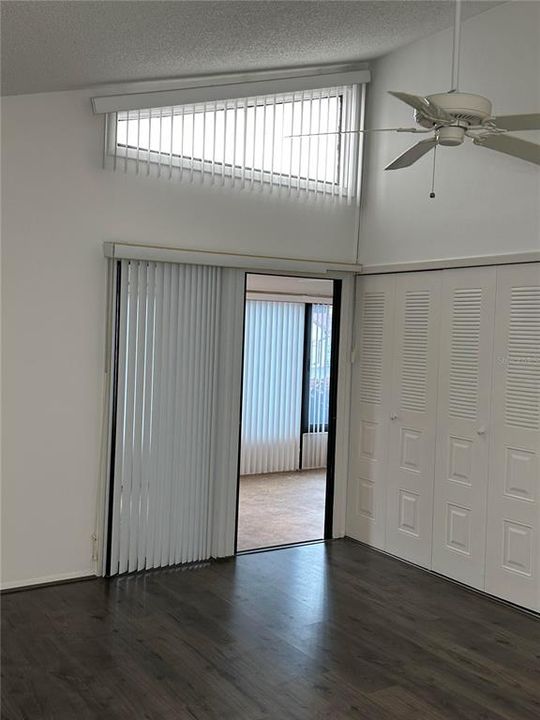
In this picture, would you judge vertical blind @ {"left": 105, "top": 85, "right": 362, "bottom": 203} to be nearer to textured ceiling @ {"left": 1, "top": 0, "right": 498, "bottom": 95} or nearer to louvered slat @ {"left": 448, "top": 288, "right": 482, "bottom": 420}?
textured ceiling @ {"left": 1, "top": 0, "right": 498, "bottom": 95}

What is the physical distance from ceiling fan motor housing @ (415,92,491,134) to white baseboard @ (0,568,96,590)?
3217mm

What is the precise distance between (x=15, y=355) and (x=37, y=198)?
0.89 meters

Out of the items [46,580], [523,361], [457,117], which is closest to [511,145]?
[457,117]

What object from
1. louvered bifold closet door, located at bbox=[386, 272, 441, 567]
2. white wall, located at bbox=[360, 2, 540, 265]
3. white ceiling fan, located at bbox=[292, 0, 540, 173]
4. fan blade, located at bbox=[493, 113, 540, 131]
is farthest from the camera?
louvered bifold closet door, located at bbox=[386, 272, 441, 567]

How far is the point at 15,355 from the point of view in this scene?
412 cm

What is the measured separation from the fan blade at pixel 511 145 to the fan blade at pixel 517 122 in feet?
0.48

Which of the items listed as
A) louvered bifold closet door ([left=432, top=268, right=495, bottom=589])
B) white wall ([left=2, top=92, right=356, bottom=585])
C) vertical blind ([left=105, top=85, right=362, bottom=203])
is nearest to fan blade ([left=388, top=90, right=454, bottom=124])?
vertical blind ([left=105, top=85, right=362, bottom=203])

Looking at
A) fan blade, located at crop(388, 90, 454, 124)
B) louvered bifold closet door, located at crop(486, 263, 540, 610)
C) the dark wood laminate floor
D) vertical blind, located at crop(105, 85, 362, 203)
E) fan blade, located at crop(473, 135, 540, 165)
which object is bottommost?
the dark wood laminate floor

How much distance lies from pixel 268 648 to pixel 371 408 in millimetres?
2151

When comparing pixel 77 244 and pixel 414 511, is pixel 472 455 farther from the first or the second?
pixel 77 244

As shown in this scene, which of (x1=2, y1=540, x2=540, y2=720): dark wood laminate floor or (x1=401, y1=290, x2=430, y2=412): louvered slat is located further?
(x1=401, y1=290, x2=430, y2=412): louvered slat

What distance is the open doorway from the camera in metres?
7.66

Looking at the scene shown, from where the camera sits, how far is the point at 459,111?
8.50ft

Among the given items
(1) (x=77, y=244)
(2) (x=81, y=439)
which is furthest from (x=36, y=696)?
(1) (x=77, y=244)
